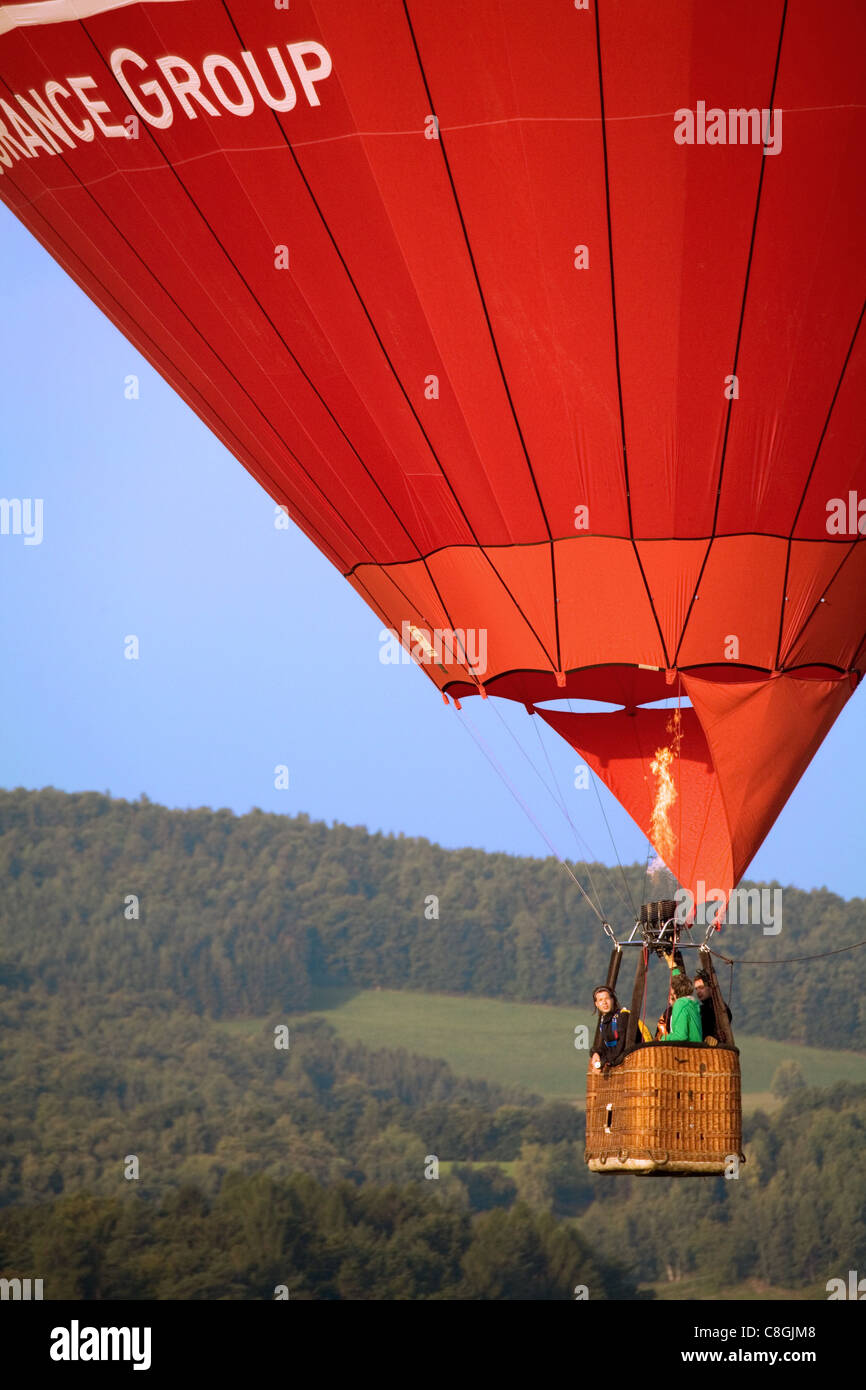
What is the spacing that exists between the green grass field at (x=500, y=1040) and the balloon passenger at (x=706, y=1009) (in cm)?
3882

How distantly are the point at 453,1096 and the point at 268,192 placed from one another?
43116mm

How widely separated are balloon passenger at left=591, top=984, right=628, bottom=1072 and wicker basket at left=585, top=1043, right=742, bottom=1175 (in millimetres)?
61

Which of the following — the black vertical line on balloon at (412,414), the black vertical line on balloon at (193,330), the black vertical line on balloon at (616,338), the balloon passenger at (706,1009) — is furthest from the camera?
the black vertical line on balloon at (193,330)

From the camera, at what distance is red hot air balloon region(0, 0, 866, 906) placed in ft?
20.3

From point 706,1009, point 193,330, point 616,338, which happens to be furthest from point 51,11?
point 706,1009

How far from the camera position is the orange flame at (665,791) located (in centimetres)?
829

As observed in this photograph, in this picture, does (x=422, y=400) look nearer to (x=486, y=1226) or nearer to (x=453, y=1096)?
(x=486, y=1226)

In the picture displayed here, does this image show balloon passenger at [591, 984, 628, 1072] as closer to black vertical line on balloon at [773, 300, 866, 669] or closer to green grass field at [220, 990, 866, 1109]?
black vertical line on balloon at [773, 300, 866, 669]

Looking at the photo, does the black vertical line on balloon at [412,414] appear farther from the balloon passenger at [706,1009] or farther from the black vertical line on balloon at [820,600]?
the balloon passenger at [706,1009]

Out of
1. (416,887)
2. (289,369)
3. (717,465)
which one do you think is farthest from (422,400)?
(416,887)

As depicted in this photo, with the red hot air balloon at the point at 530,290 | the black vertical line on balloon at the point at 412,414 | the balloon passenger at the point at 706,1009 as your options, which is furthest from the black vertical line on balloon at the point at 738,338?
the balloon passenger at the point at 706,1009

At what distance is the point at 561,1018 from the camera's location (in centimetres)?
5128

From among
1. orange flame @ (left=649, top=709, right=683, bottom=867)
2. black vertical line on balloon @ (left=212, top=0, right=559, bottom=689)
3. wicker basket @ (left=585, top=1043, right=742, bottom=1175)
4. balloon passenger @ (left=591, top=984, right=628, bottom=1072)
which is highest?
black vertical line on balloon @ (left=212, top=0, right=559, bottom=689)

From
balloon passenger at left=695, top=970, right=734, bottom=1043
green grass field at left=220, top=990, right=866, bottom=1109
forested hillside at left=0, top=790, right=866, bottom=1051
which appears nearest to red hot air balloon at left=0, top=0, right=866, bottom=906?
balloon passenger at left=695, top=970, right=734, bottom=1043
